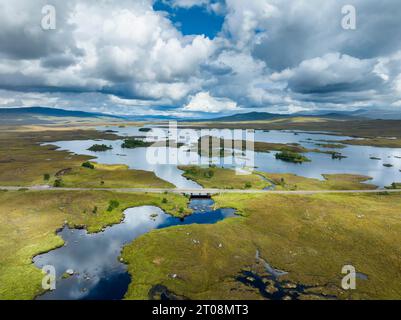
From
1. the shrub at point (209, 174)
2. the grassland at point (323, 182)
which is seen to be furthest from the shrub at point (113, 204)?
the grassland at point (323, 182)

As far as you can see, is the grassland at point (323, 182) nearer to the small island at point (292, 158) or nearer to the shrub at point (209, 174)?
the shrub at point (209, 174)

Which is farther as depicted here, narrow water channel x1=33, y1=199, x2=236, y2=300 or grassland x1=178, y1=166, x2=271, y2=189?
grassland x1=178, y1=166, x2=271, y2=189

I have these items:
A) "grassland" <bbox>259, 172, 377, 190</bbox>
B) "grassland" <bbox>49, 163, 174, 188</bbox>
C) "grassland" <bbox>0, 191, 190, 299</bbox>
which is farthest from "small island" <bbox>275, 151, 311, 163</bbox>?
"grassland" <bbox>0, 191, 190, 299</bbox>

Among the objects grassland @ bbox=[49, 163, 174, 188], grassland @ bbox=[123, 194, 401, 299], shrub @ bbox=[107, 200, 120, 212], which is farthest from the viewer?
grassland @ bbox=[49, 163, 174, 188]

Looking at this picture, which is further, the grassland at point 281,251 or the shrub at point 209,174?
the shrub at point 209,174

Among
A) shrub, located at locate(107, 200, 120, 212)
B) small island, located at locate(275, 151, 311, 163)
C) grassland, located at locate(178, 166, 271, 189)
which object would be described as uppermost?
small island, located at locate(275, 151, 311, 163)

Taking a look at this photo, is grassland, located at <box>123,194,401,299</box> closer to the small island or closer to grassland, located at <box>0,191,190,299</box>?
grassland, located at <box>0,191,190,299</box>
